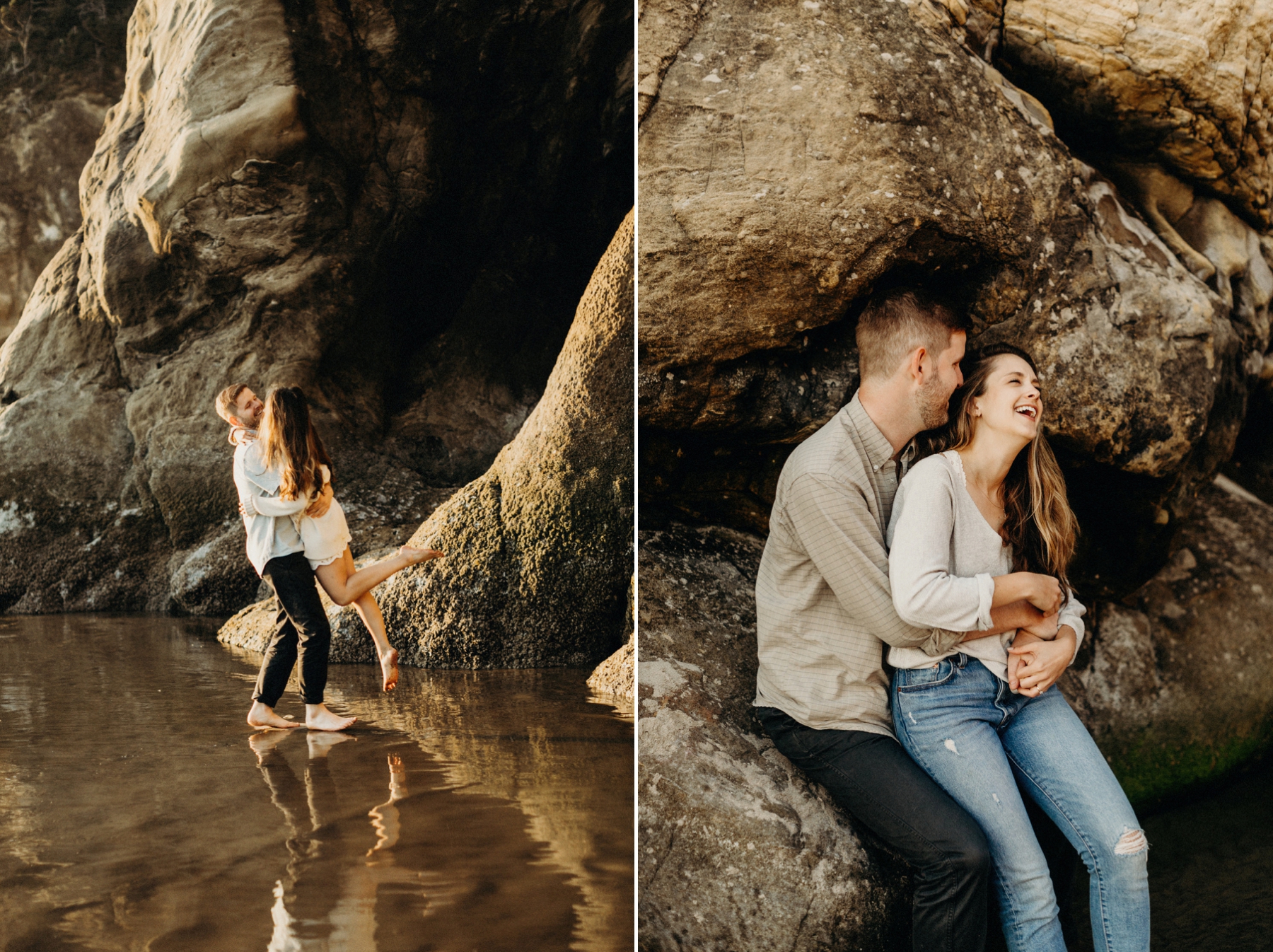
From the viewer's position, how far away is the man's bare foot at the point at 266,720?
2609mm

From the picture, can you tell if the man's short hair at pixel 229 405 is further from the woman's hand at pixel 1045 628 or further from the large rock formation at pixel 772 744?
the woman's hand at pixel 1045 628

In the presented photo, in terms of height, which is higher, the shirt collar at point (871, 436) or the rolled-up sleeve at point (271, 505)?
the shirt collar at point (871, 436)

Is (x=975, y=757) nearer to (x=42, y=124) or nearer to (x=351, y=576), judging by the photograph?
(x=351, y=576)

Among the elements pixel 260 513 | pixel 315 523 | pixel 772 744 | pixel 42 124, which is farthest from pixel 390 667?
pixel 42 124

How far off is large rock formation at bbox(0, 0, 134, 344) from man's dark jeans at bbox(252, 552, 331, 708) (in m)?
2.53

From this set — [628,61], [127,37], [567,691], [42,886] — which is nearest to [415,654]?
[567,691]

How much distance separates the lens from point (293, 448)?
8.68 feet

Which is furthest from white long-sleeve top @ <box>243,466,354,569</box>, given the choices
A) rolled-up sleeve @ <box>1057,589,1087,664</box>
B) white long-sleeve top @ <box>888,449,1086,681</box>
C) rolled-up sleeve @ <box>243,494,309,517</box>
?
rolled-up sleeve @ <box>1057,589,1087,664</box>

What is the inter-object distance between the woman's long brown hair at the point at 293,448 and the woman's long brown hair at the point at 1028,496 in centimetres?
176

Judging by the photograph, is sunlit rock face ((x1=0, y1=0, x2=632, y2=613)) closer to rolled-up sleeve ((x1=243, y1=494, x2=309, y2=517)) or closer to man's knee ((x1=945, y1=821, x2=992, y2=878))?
rolled-up sleeve ((x1=243, y1=494, x2=309, y2=517))

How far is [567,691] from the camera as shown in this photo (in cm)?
311

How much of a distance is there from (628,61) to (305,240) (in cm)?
192

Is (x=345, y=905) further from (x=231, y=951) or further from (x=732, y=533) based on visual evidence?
(x=732, y=533)

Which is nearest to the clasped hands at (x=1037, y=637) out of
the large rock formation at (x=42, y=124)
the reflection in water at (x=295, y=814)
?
the reflection in water at (x=295, y=814)
